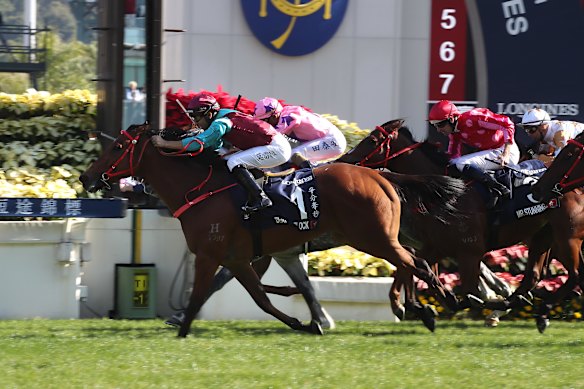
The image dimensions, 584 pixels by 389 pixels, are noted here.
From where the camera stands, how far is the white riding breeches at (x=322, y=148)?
9547 millimetres

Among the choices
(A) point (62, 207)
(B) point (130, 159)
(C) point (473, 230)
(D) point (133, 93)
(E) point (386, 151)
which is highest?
(D) point (133, 93)

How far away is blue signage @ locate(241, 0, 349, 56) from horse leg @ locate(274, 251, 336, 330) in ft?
16.4

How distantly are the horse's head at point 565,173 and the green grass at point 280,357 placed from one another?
1.13 meters

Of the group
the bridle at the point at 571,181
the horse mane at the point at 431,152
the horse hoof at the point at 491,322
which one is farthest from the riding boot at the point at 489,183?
the horse hoof at the point at 491,322

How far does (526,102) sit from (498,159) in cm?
393

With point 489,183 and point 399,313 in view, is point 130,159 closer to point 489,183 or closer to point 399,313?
point 399,313

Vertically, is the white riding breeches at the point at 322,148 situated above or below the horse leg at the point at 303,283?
above

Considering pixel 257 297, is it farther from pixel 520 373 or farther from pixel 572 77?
pixel 572 77

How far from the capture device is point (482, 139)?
9.48 meters

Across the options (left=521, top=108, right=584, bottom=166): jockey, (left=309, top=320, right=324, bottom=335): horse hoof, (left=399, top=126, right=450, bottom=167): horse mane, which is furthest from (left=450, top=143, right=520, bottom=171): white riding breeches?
(left=309, top=320, right=324, bottom=335): horse hoof

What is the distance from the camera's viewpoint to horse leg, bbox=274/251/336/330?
9.01m

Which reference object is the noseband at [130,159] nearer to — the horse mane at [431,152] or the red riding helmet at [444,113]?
the horse mane at [431,152]

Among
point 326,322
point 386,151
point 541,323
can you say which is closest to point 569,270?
point 541,323

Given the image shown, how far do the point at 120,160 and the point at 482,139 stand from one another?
3057mm
